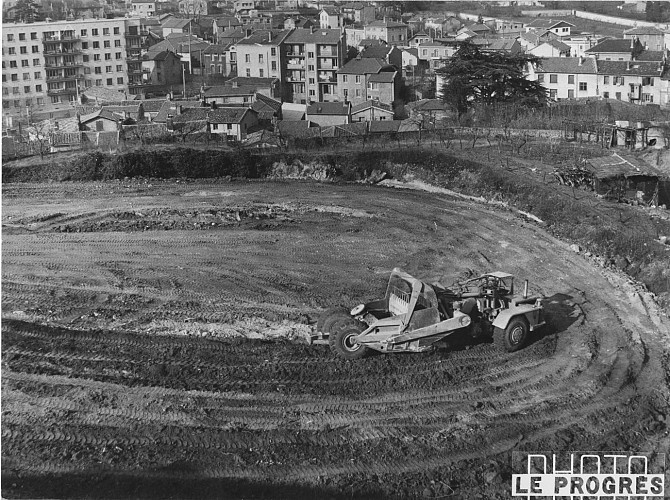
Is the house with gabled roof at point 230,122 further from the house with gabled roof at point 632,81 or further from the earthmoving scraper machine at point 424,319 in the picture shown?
the earthmoving scraper machine at point 424,319

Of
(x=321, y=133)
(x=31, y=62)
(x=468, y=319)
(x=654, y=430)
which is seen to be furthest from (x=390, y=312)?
(x=31, y=62)

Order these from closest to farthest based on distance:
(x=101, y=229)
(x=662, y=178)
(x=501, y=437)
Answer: (x=501, y=437) → (x=101, y=229) → (x=662, y=178)

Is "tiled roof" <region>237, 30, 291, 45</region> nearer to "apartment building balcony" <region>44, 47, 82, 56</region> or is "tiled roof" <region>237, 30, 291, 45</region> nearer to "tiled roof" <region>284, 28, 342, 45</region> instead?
"tiled roof" <region>284, 28, 342, 45</region>

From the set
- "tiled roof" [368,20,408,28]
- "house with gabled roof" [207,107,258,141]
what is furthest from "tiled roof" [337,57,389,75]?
"tiled roof" [368,20,408,28]

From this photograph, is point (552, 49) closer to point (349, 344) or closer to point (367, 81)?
point (367, 81)

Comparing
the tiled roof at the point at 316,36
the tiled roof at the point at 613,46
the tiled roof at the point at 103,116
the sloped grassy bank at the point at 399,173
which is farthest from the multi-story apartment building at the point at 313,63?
the sloped grassy bank at the point at 399,173

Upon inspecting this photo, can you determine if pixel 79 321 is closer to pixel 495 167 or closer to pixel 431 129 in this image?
pixel 495 167
